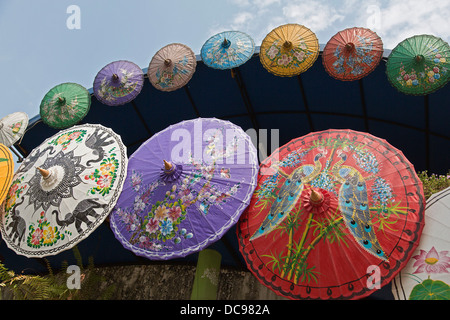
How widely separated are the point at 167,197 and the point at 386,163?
9.22 feet

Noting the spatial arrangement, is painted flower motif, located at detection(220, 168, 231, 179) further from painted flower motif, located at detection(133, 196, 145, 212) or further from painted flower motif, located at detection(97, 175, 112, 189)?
painted flower motif, located at detection(97, 175, 112, 189)

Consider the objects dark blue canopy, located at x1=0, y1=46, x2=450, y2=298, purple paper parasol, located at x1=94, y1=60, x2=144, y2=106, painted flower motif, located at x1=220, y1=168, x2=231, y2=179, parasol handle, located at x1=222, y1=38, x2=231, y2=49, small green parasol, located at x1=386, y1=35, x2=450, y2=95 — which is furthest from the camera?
purple paper parasol, located at x1=94, y1=60, x2=144, y2=106

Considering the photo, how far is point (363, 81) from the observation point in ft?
23.3

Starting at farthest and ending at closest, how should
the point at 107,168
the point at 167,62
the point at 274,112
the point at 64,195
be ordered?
the point at 274,112 < the point at 167,62 < the point at 107,168 < the point at 64,195

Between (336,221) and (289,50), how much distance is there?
3741mm

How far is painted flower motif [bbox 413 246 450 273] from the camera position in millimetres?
3285

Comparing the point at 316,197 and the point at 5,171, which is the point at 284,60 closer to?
the point at 316,197

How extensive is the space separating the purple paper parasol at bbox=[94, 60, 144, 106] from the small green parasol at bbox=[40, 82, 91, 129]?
40 centimetres

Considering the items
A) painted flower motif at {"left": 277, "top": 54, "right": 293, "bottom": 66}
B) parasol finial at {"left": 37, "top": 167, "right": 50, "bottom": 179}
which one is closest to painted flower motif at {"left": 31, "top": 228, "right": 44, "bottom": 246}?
parasol finial at {"left": 37, "top": 167, "right": 50, "bottom": 179}

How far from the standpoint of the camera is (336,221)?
12.3ft

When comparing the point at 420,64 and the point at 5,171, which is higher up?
the point at 5,171

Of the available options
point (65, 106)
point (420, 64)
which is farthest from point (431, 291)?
point (65, 106)
